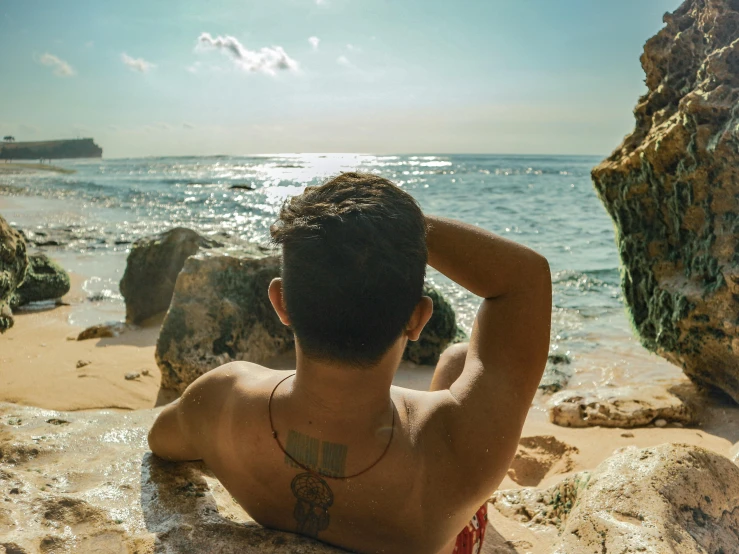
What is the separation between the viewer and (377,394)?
1.36 meters

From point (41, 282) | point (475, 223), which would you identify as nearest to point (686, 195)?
point (41, 282)

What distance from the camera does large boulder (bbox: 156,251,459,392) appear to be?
13.7ft

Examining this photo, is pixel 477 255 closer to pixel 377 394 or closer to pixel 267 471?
pixel 377 394

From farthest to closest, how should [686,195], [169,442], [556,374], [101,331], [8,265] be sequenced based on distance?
[101,331], [556,374], [8,265], [686,195], [169,442]

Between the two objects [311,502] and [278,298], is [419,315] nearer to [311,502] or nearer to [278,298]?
[278,298]

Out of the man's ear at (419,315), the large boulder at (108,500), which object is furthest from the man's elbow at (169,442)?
the man's ear at (419,315)

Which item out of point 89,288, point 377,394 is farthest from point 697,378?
point 89,288

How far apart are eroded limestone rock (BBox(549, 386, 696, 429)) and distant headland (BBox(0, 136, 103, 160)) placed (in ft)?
177

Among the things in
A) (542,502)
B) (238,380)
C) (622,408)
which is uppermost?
(238,380)

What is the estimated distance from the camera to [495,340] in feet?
4.81

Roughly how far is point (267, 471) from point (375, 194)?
2.50ft

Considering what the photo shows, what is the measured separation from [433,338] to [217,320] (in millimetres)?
1901

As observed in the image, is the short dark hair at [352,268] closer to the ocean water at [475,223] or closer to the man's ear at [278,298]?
the man's ear at [278,298]

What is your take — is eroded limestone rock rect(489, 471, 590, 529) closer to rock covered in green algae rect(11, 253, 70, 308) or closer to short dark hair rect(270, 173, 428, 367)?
short dark hair rect(270, 173, 428, 367)
